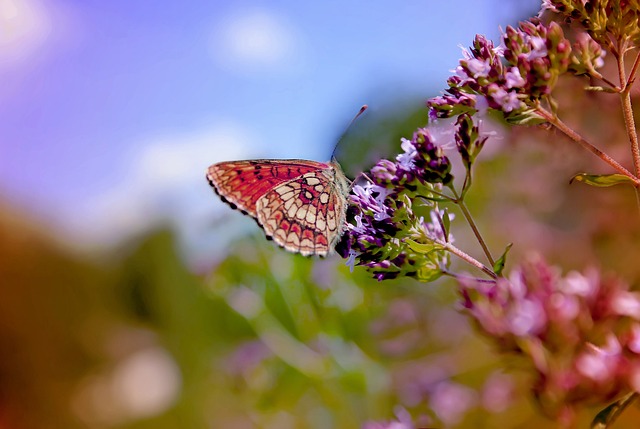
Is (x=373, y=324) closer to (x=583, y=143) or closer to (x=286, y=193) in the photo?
(x=286, y=193)

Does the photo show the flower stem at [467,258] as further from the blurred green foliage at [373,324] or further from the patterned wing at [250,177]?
the patterned wing at [250,177]

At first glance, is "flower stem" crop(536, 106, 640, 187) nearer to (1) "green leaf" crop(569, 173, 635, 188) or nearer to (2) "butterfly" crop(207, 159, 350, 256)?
(1) "green leaf" crop(569, 173, 635, 188)

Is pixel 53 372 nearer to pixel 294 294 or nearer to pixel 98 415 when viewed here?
pixel 98 415

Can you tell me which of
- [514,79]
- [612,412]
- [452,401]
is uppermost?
[514,79]

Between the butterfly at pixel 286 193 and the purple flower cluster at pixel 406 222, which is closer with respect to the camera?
the purple flower cluster at pixel 406 222

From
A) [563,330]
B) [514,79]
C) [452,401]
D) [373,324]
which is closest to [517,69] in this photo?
[514,79]

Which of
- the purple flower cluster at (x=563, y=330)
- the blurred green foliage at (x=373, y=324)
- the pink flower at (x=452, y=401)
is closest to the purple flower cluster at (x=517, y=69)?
the purple flower cluster at (x=563, y=330)

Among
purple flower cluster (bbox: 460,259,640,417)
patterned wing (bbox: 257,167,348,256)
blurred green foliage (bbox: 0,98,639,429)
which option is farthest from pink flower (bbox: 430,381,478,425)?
purple flower cluster (bbox: 460,259,640,417)
